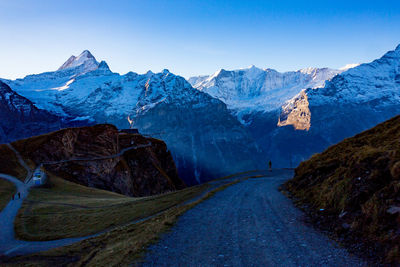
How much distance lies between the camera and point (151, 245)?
10.4 meters

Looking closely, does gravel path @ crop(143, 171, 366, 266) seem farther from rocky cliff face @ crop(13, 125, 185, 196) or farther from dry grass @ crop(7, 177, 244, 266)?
rocky cliff face @ crop(13, 125, 185, 196)

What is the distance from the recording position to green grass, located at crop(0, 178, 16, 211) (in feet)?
117

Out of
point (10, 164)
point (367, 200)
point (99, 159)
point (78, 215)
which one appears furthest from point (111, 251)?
point (99, 159)

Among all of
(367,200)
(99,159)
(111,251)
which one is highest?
(99,159)

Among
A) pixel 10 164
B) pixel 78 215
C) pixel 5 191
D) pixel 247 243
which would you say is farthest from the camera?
pixel 10 164

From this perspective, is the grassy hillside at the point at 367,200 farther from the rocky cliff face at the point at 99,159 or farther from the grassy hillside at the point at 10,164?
the rocky cliff face at the point at 99,159

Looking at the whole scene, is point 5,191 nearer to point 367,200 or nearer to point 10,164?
point 10,164

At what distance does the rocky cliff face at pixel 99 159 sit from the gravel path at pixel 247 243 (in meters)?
57.2

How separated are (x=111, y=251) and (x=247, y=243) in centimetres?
557

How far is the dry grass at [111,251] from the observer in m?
9.91

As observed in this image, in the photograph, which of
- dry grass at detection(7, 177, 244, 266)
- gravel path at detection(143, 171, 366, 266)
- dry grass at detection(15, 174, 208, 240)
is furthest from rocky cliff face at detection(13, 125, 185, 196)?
gravel path at detection(143, 171, 366, 266)

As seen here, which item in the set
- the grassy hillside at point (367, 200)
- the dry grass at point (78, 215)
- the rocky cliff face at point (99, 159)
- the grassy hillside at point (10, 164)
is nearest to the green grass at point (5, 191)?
the dry grass at point (78, 215)

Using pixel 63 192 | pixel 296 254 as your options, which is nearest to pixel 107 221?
pixel 296 254

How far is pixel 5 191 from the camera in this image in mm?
41531
